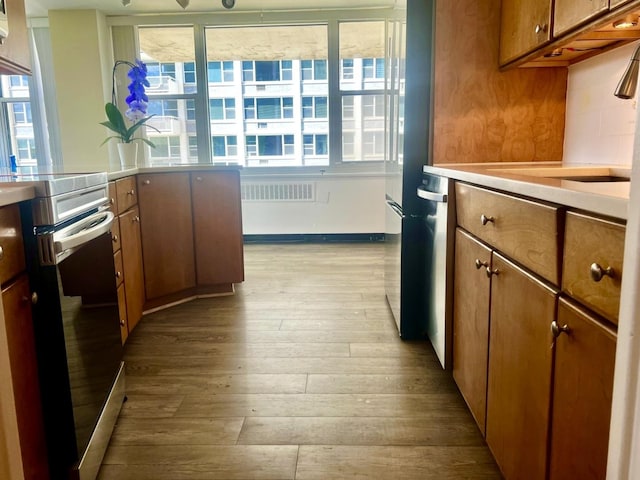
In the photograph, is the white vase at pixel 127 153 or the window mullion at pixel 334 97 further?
the window mullion at pixel 334 97

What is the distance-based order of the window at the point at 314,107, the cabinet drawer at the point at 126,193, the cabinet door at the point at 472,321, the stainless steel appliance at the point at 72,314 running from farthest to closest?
the window at the point at 314,107
the cabinet drawer at the point at 126,193
the cabinet door at the point at 472,321
the stainless steel appliance at the point at 72,314

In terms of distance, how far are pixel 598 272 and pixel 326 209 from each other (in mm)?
4229

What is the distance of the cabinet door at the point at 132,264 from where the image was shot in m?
2.29

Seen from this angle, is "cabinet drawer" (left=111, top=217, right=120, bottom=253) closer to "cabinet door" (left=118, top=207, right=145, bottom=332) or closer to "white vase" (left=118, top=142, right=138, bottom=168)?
"cabinet door" (left=118, top=207, right=145, bottom=332)

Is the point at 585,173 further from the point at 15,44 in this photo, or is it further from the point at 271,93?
the point at 271,93

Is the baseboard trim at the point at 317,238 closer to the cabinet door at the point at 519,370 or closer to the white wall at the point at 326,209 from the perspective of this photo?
the white wall at the point at 326,209

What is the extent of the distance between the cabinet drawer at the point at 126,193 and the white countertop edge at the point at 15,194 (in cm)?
113

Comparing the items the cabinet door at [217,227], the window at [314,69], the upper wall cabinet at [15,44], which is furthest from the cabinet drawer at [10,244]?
the window at [314,69]

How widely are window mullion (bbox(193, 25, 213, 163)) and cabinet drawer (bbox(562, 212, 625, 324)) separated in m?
4.65

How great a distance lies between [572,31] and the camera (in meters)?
1.45

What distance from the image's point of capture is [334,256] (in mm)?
4309

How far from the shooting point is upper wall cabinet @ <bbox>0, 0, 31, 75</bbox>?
1728mm

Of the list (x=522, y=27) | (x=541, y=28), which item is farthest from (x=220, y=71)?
(x=541, y=28)

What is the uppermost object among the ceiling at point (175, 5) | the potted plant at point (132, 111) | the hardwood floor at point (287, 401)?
the ceiling at point (175, 5)
